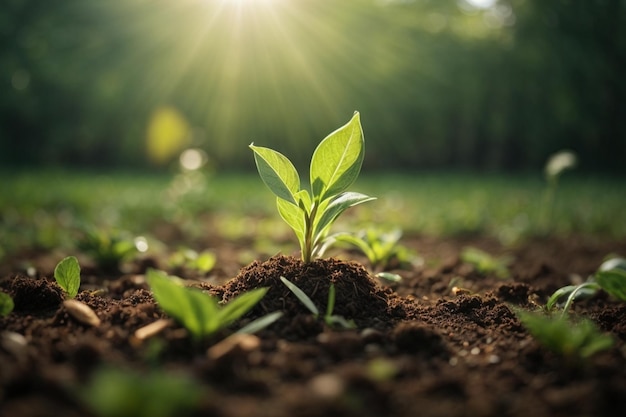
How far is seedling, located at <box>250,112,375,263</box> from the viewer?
5.33 ft

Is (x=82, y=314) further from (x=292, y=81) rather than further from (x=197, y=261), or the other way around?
(x=292, y=81)

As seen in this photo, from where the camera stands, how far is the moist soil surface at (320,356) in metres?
1.01

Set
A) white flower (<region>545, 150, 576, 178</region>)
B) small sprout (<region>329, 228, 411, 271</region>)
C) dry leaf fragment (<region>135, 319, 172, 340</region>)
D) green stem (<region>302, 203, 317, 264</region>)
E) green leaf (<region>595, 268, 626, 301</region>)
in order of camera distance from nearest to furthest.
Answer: dry leaf fragment (<region>135, 319, 172, 340</region>) < green leaf (<region>595, 268, 626, 301</region>) < green stem (<region>302, 203, 317, 264</region>) < small sprout (<region>329, 228, 411, 271</region>) < white flower (<region>545, 150, 576, 178</region>)

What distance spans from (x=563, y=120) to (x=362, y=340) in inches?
748

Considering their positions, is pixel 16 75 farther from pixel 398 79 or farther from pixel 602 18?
pixel 602 18

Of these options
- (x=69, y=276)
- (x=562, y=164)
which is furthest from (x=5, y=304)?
(x=562, y=164)

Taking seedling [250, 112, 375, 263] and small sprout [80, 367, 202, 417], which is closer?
small sprout [80, 367, 202, 417]

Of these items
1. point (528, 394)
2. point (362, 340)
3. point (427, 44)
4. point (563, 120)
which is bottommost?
point (528, 394)

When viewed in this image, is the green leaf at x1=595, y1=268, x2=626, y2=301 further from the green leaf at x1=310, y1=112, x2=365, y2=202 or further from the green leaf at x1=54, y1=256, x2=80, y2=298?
the green leaf at x1=54, y1=256, x2=80, y2=298

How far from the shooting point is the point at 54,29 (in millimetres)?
16578

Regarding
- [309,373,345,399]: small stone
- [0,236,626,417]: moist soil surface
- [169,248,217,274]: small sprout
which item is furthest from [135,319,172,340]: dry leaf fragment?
[169,248,217,274]: small sprout

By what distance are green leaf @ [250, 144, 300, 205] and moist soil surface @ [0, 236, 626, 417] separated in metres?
0.27

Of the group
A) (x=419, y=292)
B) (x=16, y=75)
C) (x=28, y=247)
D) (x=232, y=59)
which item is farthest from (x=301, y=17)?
(x=419, y=292)

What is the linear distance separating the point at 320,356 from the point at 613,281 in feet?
3.32
